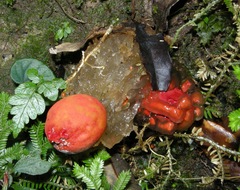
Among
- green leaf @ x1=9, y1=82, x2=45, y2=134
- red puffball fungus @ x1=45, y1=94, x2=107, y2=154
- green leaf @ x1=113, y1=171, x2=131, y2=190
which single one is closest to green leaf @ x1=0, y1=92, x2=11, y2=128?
green leaf @ x1=9, y1=82, x2=45, y2=134

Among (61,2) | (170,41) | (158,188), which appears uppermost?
(61,2)

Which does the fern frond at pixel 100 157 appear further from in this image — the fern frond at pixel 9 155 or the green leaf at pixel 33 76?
the green leaf at pixel 33 76

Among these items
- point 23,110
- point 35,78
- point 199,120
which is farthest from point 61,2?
point 199,120

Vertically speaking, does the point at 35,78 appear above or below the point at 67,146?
above

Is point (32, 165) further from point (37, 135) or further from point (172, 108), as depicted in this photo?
point (172, 108)

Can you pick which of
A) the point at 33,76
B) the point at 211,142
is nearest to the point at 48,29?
the point at 33,76

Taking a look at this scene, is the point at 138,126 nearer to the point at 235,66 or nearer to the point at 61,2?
the point at 235,66

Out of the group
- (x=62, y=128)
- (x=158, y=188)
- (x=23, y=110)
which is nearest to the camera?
(x=62, y=128)
